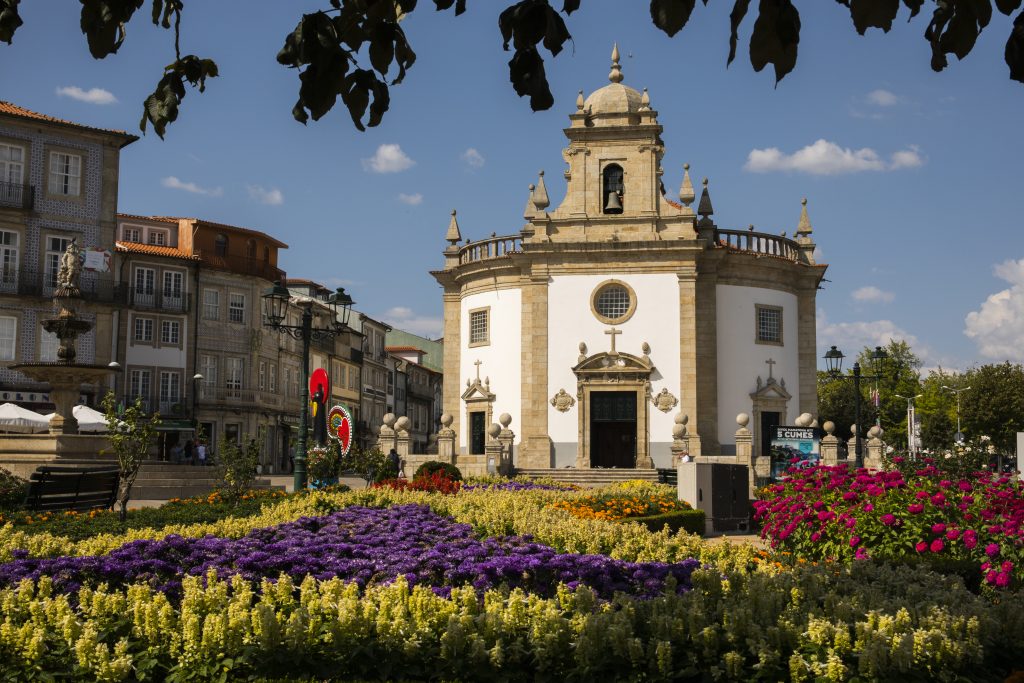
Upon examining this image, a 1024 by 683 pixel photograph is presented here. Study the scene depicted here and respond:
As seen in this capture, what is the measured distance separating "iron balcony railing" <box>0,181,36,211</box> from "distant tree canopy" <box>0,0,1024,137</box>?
141 ft

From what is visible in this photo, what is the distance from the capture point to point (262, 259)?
5778 cm

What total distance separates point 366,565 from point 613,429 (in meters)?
29.4

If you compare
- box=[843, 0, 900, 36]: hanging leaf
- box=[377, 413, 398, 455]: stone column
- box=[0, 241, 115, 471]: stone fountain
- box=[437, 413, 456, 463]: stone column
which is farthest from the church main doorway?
box=[843, 0, 900, 36]: hanging leaf

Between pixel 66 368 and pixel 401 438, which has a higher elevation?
pixel 66 368

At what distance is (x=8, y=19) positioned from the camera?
4449mm

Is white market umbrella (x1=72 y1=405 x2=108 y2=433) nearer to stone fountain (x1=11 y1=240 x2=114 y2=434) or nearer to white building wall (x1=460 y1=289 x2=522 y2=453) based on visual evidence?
stone fountain (x1=11 y1=240 x2=114 y2=434)

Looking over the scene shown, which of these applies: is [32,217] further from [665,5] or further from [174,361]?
[665,5]

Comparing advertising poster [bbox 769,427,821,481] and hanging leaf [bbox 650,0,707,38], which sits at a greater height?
hanging leaf [bbox 650,0,707,38]

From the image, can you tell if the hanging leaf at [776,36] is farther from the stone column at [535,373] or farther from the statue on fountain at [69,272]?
the stone column at [535,373]

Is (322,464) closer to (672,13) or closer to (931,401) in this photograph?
(672,13)

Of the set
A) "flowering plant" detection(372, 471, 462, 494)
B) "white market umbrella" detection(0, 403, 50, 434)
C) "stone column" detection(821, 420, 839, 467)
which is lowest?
"flowering plant" detection(372, 471, 462, 494)

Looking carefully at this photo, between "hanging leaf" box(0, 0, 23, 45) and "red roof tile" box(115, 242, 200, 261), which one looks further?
"red roof tile" box(115, 242, 200, 261)

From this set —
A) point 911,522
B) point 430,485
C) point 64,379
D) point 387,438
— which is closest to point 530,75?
point 911,522

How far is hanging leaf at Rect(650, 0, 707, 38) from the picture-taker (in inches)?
143
